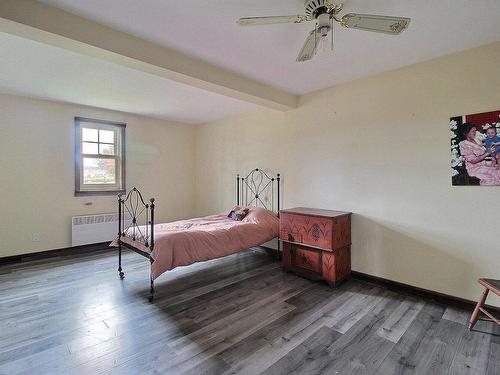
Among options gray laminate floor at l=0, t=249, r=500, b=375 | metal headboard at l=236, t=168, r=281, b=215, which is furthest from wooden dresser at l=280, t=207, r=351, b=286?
metal headboard at l=236, t=168, r=281, b=215

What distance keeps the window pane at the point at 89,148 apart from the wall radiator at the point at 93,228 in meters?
1.13

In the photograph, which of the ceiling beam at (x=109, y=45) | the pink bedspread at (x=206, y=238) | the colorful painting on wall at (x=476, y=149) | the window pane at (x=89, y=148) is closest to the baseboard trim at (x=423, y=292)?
the colorful painting on wall at (x=476, y=149)

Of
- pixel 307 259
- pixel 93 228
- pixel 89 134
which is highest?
pixel 89 134

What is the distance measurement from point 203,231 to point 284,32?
7.51ft

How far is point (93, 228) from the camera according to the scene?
4.56 m

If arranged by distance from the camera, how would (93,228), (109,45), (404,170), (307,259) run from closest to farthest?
(109,45) < (404,170) < (307,259) < (93,228)

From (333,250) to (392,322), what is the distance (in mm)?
908

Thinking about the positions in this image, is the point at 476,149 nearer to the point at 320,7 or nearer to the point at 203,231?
the point at 320,7

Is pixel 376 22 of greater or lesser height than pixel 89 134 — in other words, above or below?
above

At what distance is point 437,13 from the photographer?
1.96 meters

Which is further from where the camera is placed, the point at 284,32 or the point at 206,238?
the point at 206,238

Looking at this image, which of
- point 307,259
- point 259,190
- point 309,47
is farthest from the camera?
point 259,190

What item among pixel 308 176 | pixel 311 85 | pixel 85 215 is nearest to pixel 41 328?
pixel 85 215

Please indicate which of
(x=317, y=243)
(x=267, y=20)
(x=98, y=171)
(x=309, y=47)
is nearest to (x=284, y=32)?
(x=309, y=47)
